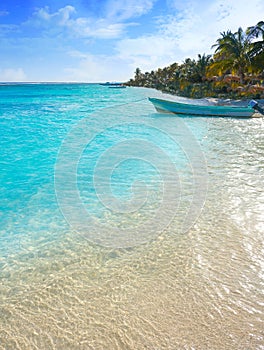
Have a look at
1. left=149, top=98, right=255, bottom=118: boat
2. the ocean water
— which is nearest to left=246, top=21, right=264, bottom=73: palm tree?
left=149, top=98, right=255, bottom=118: boat

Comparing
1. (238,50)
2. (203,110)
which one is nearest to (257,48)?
(238,50)

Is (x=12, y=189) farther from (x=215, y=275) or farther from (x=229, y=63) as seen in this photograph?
(x=229, y=63)

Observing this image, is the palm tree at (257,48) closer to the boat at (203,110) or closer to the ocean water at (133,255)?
the boat at (203,110)

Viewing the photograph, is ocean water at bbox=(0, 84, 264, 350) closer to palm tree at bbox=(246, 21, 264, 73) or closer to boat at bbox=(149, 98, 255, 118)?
boat at bbox=(149, 98, 255, 118)

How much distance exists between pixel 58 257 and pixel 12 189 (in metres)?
3.57

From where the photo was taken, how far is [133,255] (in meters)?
3.78

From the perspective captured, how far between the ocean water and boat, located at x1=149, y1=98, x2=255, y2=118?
1202cm

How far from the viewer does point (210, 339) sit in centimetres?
237

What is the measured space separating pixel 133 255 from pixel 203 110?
59.7 ft

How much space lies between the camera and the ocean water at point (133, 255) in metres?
A: 2.52

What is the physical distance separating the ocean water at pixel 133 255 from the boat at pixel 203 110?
39.4 feet

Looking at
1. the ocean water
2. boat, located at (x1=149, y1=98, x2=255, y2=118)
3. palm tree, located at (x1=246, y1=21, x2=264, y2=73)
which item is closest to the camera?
the ocean water

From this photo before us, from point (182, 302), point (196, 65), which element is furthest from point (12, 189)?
point (196, 65)

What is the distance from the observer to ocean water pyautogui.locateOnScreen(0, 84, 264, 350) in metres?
2.52
